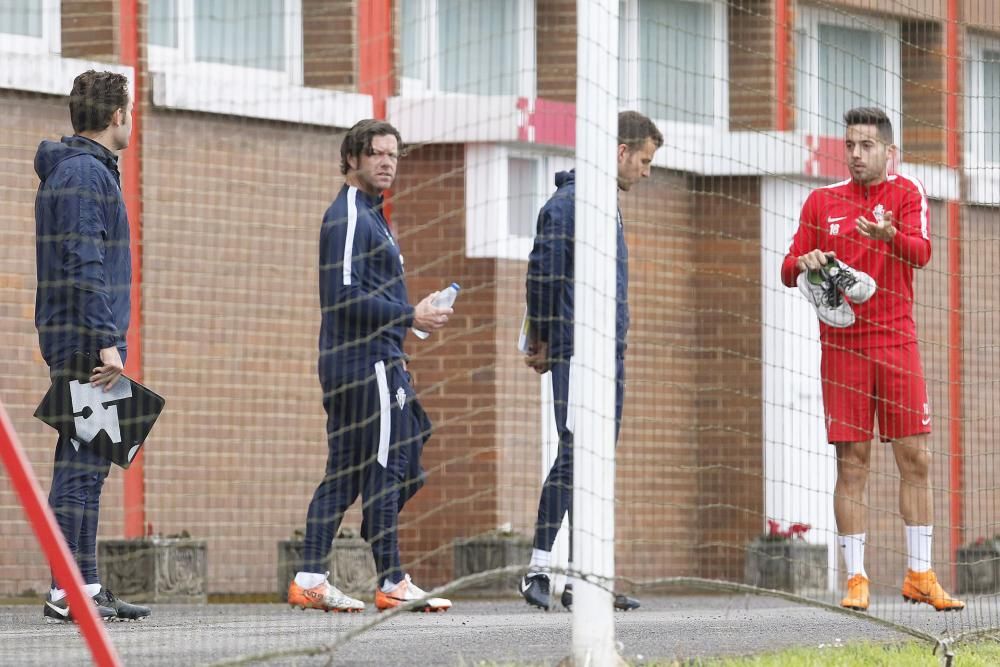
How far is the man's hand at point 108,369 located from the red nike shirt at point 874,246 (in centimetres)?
300

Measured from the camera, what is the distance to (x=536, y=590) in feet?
30.2

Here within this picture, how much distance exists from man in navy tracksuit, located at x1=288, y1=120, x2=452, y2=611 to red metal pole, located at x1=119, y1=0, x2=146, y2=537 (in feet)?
10.8

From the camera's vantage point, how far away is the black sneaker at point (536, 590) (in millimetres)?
9172

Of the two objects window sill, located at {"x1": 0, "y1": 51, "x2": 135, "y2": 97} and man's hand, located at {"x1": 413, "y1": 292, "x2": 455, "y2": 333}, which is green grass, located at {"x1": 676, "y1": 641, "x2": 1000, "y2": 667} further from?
window sill, located at {"x1": 0, "y1": 51, "x2": 135, "y2": 97}

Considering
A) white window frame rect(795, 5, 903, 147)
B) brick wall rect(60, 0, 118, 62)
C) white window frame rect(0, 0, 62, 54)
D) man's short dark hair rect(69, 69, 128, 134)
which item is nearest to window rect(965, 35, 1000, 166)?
white window frame rect(795, 5, 903, 147)

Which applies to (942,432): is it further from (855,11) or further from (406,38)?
(406,38)

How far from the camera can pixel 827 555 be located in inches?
606

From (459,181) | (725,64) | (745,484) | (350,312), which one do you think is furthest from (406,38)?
(350,312)

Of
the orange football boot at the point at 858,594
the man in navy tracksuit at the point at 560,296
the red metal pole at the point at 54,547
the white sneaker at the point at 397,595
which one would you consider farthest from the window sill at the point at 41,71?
the red metal pole at the point at 54,547

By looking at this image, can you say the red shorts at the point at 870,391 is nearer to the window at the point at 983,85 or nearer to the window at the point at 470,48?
the window at the point at 983,85

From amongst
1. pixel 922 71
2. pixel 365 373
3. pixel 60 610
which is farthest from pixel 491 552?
pixel 922 71

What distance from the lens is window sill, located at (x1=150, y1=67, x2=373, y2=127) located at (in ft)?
40.7

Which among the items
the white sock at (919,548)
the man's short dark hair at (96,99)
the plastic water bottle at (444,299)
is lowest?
the white sock at (919,548)

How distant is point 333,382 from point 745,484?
26.2ft
